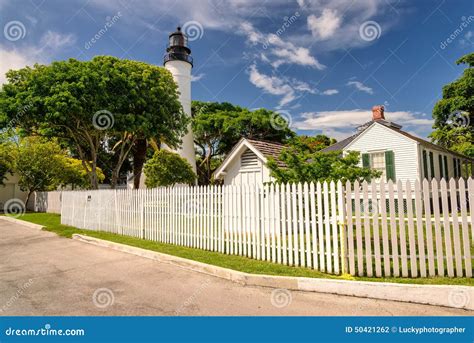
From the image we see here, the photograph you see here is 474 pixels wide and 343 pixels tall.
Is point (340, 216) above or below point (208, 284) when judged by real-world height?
above

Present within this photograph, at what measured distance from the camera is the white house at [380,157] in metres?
14.0

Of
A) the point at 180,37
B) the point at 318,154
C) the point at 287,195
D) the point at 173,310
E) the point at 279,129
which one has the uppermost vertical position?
the point at 180,37

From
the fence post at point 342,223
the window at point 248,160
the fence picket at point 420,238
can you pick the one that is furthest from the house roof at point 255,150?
the fence picket at point 420,238

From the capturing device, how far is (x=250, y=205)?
7254 millimetres

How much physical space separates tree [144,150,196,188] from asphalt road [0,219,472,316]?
1592 centimetres

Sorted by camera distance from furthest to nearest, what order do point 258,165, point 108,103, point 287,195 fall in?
point 108,103
point 258,165
point 287,195

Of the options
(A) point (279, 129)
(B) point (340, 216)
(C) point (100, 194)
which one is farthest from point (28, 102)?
(A) point (279, 129)

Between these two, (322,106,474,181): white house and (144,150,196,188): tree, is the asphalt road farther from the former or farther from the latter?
(144,150,196,188): tree

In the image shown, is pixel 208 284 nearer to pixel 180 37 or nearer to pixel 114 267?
pixel 114 267

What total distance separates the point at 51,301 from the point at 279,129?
110 ft

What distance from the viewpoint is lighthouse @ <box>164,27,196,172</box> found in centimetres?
3262

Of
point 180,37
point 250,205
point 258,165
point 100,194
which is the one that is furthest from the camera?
point 180,37

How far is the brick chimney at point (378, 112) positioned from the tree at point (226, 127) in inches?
586

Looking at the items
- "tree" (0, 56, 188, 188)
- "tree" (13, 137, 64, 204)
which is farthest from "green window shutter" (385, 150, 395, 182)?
"tree" (13, 137, 64, 204)
